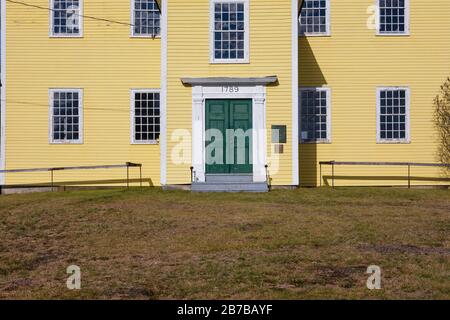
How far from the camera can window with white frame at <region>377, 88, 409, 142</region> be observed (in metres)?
22.2

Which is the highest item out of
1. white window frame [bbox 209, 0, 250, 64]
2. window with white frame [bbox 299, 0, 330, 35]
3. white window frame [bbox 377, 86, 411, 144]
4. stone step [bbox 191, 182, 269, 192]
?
window with white frame [bbox 299, 0, 330, 35]

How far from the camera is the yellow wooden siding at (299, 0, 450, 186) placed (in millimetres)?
22016

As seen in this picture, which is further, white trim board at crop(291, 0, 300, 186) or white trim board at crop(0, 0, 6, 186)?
white trim board at crop(0, 0, 6, 186)

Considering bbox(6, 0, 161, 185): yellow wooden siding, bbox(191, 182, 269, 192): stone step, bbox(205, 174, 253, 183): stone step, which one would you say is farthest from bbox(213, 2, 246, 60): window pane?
bbox(191, 182, 269, 192): stone step

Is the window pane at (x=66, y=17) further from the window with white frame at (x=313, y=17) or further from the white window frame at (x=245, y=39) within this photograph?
the window with white frame at (x=313, y=17)

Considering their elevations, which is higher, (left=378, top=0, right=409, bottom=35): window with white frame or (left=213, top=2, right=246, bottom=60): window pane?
(left=378, top=0, right=409, bottom=35): window with white frame

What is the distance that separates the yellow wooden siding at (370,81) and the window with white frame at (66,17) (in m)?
8.34

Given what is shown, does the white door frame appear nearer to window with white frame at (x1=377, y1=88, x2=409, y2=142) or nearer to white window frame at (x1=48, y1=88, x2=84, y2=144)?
white window frame at (x1=48, y1=88, x2=84, y2=144)

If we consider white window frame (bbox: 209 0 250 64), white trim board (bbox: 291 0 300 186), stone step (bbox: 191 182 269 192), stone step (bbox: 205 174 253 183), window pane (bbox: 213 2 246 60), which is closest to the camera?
stone step (bbox: 191 182 269 192)

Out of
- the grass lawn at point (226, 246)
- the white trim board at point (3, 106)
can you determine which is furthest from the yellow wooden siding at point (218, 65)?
the white trim board at point (3, 106)

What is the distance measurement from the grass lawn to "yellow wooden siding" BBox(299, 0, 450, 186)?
3782mm

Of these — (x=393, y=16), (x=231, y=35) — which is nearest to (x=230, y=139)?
(x=231, y=35)

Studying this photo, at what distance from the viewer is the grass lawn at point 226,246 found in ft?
27.8

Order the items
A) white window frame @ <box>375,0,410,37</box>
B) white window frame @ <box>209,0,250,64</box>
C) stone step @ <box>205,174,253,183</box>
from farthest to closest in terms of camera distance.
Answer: white window frame @ <box>375,0,410,37</box> → white window frame @ <box>209,0,250,64</box> → stone step @ <box>205,174,253,183</box>
